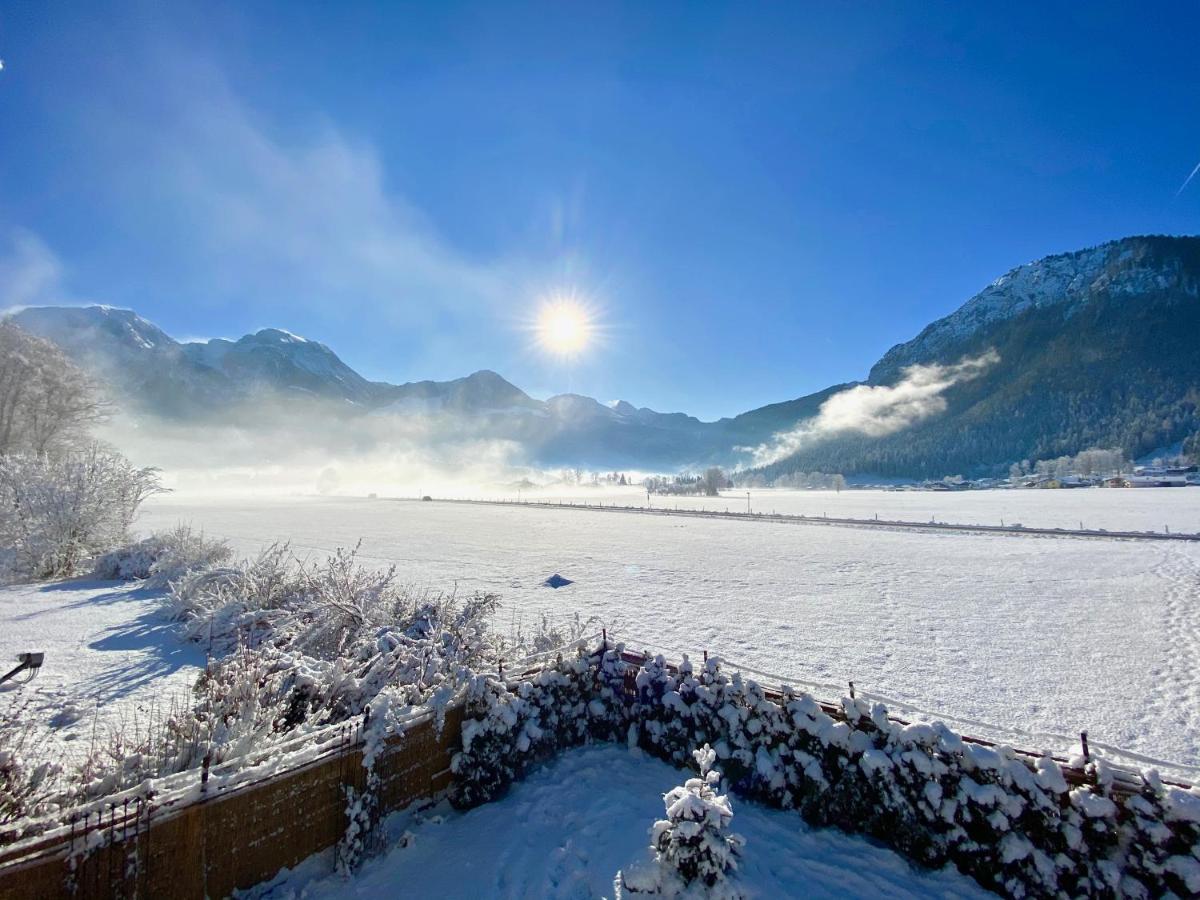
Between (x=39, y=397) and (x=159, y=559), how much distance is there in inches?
746

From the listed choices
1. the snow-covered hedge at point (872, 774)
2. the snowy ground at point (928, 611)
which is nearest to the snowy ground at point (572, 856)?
the snow-covered hedge at point (872, 774)

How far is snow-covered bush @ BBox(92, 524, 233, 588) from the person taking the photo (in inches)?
767

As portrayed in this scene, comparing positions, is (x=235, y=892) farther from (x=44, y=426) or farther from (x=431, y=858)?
(x=44, y=426)

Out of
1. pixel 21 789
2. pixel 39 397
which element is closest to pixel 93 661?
pixel 21 789

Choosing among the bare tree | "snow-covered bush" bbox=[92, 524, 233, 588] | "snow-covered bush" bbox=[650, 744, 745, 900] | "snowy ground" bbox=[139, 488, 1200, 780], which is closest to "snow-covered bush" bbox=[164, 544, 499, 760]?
"snow-covered bush" bbox=[650, 744, 745, 900]

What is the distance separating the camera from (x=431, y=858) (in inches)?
217

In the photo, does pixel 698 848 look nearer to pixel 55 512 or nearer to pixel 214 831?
pixel 214 831

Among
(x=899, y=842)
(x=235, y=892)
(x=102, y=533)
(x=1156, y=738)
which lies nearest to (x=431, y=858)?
(x=235, y=892)

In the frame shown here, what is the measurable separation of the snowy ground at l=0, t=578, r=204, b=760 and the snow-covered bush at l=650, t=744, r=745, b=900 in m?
6.70

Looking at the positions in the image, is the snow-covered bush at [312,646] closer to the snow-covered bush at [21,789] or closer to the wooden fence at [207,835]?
the wooden fence at [207,835]

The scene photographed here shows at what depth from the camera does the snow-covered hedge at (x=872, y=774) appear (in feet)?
14.4

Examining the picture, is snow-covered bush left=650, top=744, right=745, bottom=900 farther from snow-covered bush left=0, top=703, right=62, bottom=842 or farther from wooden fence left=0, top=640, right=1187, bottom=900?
snow-covered bush left=0, top=703, right=62, bottom=842

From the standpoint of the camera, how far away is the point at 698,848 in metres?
4.14

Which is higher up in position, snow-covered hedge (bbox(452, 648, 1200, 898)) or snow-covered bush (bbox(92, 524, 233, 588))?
snow-covered bush (bbox(92, 524, 233, 588))
